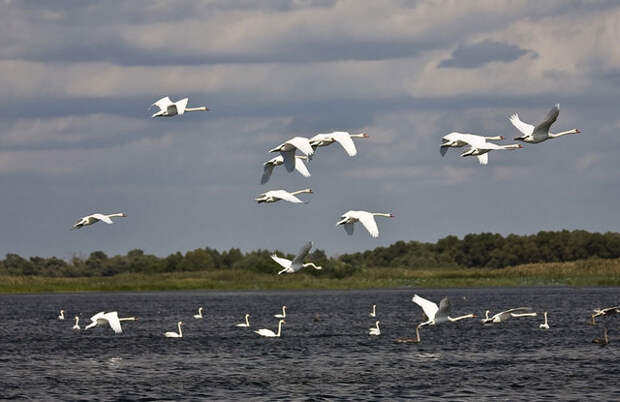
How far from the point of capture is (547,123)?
102ft

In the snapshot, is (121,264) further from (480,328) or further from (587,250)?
(480,328)

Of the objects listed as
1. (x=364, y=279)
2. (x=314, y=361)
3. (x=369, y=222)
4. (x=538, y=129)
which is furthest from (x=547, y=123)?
(x=364, y=279)

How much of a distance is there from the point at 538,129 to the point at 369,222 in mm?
5250

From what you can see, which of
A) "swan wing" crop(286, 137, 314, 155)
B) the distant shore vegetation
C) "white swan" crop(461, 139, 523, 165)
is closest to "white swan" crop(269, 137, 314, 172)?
"swan wing" crop(286, 137, 314, 155)

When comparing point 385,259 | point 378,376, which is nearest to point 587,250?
point 385,259

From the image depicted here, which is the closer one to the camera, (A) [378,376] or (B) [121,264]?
(A) [378,376]

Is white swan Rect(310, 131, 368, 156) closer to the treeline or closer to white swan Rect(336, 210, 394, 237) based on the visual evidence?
white swan Rect(336, 210, 394, 237)

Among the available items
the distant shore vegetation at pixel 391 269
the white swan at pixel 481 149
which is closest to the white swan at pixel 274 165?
the white swan at pixel 481 149

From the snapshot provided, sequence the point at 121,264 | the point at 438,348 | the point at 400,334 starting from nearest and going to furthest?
the point at 438,348, the point at 400,334, the point at 121,264

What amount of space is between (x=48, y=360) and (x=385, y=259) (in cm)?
11720

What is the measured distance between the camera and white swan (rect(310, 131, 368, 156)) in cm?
2972

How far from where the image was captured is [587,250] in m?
A: 152

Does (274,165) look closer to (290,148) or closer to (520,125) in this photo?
(290,148)

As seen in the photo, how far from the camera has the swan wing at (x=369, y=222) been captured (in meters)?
30.2
